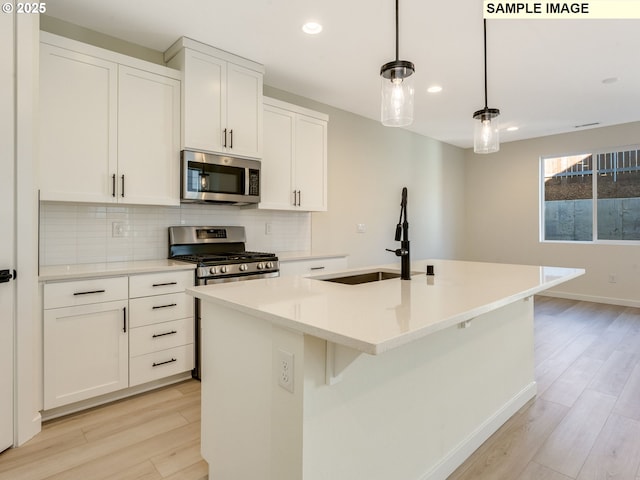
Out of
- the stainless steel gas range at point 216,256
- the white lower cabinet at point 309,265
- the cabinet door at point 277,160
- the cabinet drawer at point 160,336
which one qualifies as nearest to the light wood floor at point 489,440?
the cabinet drawer at point 160,336

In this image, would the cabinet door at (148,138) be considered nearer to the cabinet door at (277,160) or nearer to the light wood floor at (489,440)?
the cabinet door at (277,160)

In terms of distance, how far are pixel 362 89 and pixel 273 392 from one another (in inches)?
136

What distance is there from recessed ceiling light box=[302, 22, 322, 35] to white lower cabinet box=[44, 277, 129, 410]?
219cm

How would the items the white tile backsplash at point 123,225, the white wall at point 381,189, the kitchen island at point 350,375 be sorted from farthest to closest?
the white wall at point 381,189 < the white tile backsplash at point 123,225 < the kitchen island at point 350,375

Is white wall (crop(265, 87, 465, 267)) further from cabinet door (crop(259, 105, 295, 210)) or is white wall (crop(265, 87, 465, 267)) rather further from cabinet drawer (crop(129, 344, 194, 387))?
cabinet drawer (crop(129, 344, 194, 387))

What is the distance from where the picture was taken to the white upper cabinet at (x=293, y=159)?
3482 mm

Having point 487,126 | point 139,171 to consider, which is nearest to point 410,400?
point 487,126

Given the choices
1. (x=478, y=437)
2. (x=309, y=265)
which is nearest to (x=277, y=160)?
(x=309, y=265)

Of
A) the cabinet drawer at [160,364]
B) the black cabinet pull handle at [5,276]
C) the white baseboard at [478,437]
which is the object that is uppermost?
the black cabinet pull handle at [5,276]

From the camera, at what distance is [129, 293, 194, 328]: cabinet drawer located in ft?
7.98

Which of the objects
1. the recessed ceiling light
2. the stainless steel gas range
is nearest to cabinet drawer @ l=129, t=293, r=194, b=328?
the stainless steel gas range

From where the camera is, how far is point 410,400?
4.99 ft

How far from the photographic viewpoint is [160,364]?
256 centimetres

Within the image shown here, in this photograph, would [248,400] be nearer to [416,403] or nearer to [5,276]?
[416,403]
